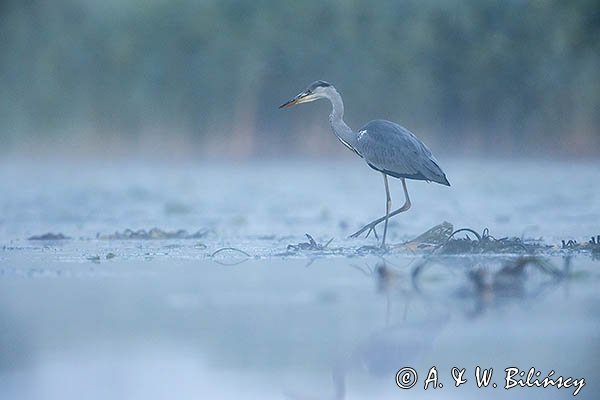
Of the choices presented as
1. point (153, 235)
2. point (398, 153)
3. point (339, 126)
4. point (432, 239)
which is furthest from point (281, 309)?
point (339, 126)

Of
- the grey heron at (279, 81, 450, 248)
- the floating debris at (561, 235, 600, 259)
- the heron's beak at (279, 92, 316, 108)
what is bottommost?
the floating debris at (561, 235, 600, 259)

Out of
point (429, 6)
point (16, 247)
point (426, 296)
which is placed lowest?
point (426, 296)

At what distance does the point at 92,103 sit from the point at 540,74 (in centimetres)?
860

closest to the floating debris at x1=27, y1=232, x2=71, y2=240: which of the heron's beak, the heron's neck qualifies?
the heron's beak

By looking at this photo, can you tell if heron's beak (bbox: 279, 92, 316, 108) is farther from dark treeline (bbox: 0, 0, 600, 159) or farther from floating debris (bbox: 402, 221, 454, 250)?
dark treeline (bbox: 0, 0, 600, 159)

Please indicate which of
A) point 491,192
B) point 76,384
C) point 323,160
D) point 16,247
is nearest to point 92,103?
point 323,160

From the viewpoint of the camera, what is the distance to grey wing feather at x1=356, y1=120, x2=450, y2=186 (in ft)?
25.8

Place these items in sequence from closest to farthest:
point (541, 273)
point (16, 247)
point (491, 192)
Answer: point (541, 273), point (16, 247), point (491, 192)

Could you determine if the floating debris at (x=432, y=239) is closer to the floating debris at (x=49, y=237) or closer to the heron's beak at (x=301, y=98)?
the heron's beak at (x=301, y=98)

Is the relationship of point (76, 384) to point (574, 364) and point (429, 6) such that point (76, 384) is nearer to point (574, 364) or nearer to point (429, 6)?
point (574, 364)

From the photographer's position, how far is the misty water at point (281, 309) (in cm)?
399

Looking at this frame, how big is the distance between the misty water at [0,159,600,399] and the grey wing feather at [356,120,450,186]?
0.48 metres

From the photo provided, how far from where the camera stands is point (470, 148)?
73.4 ft

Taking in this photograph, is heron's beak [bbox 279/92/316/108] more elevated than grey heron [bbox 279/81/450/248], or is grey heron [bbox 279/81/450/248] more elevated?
heron's beak [bbox 279/92/316/108]
